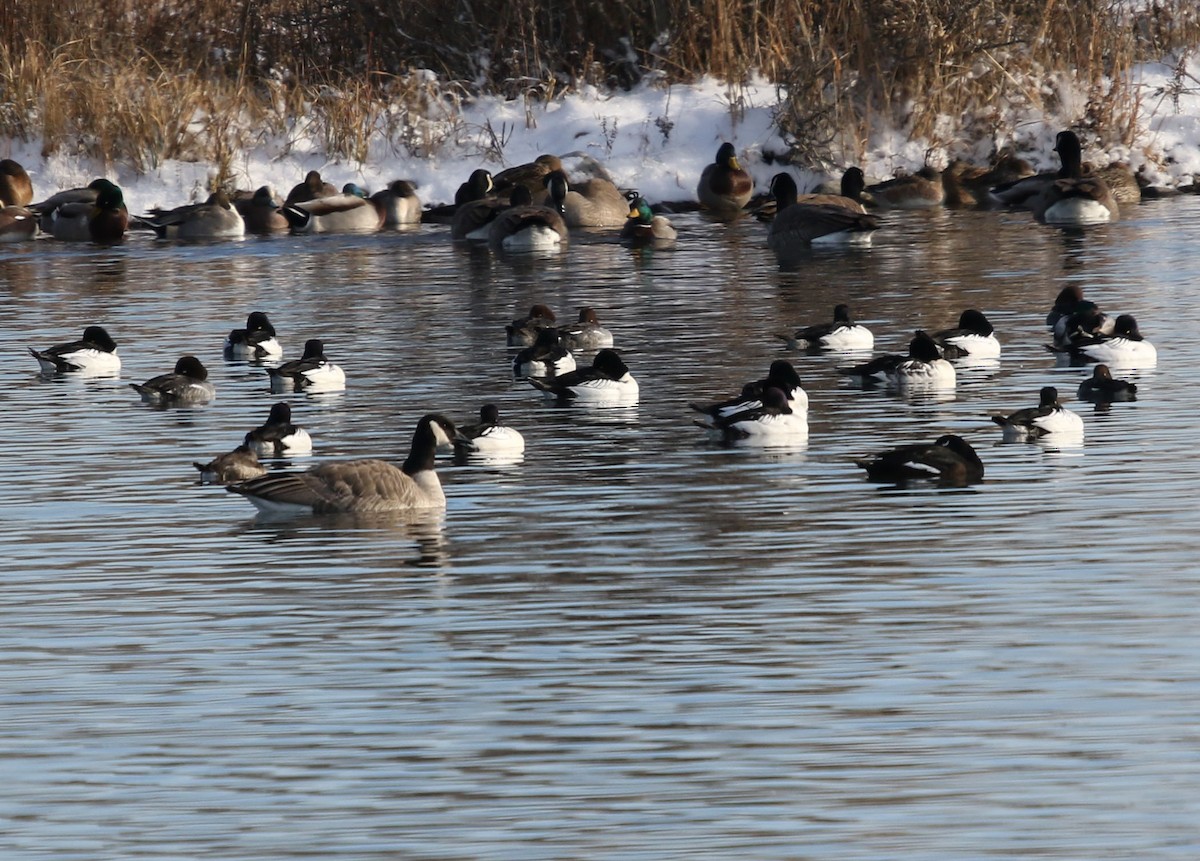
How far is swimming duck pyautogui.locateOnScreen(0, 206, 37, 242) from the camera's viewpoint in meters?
34.7

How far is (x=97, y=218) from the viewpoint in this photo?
3459 centimetres

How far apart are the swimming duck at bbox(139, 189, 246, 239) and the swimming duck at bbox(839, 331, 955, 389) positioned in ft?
56.9

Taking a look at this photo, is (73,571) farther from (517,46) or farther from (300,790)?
(517,46)

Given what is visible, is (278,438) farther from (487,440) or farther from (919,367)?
(919,367)

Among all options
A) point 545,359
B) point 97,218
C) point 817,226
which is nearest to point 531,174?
point 97,218

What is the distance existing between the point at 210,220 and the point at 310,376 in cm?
1549

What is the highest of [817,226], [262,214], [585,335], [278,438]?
[262,214]

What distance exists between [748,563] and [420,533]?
2322 mm

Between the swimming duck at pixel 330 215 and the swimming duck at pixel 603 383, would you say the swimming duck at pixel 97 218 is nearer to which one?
the swimming duck at pixel 330 215

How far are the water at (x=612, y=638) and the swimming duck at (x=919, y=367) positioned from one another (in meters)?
0.26

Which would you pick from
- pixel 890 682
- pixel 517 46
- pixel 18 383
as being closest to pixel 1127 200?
pixel 517 46

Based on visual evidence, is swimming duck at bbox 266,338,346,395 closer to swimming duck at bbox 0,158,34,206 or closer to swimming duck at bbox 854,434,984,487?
swimming duck at bbox 854,434,984,487

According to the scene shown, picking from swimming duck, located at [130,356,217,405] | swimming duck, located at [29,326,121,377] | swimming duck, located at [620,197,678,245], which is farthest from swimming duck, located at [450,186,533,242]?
swimming duck, located at [130,356,217,405]

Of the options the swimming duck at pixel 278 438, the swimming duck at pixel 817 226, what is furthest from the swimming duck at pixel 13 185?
the swimming duck at pixel 278 438
